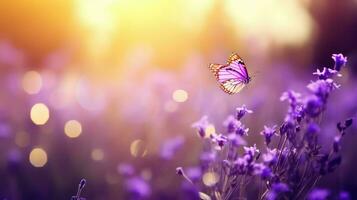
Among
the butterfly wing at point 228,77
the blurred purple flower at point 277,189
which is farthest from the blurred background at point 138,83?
the blurred purple flower at point 277,189

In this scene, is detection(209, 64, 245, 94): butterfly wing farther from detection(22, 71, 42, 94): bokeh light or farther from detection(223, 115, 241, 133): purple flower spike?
detection(22, 71, 42, 94): bokeh light

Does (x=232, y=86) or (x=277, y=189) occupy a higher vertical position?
(x=232, y=86)

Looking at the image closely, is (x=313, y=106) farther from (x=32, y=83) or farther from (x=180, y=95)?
(x=32, y=83)

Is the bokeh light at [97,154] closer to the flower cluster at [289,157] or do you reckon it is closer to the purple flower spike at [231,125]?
the flower cluster at [289,157]

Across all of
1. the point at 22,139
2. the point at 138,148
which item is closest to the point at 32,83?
the point at 22,139

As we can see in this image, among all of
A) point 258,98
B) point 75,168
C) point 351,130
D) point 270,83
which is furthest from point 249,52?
point 75,168

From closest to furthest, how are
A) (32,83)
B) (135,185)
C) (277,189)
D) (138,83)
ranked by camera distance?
(277,189), (135,185), (138,83), (32,83)

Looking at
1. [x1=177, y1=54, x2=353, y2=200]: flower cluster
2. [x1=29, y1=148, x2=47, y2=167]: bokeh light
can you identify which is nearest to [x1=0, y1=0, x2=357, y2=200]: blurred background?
[x1=29, y1=148, x2=47, y2=167]: bokeh light
